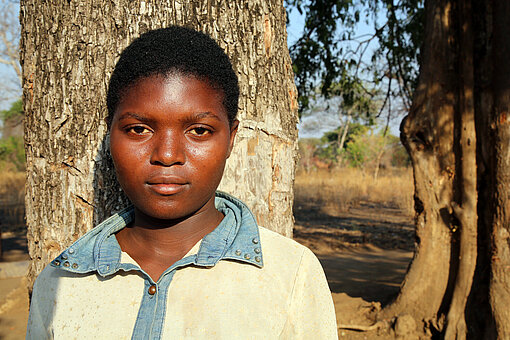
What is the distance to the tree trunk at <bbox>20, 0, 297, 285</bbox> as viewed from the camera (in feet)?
4.62

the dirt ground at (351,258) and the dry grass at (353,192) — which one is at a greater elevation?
the dry grass at (353,192)

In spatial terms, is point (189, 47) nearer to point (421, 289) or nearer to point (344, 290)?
point (421, 289)

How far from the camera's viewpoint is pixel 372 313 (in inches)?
154

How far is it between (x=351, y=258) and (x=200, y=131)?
20.1ft

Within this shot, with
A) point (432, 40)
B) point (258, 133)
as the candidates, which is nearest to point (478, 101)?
point (432, 40)

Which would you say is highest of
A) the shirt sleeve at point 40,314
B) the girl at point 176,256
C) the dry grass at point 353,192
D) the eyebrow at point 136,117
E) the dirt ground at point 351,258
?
the eyebrow at point 136,117

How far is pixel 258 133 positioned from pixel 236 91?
27 centimetres

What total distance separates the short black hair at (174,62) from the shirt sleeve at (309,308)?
494mm

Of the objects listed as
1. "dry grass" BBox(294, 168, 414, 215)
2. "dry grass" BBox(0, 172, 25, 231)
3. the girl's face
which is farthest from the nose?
"dry grass" BBox(294, 168, 414, 215)

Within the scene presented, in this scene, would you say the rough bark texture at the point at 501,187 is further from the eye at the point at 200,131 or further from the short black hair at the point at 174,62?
the eye at the point at 200,131

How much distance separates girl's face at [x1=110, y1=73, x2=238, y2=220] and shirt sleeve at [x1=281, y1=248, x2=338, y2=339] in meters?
0.35

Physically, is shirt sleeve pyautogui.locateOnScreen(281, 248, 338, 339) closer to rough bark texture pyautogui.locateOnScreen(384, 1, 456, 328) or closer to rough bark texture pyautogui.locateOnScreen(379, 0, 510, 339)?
rough bark texture pyautogui.locateOnScreen(379, 0, 510, 339)

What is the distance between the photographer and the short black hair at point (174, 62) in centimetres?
107

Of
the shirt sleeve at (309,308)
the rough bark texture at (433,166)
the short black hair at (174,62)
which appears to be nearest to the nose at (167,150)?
the short black hair at (174,62)
